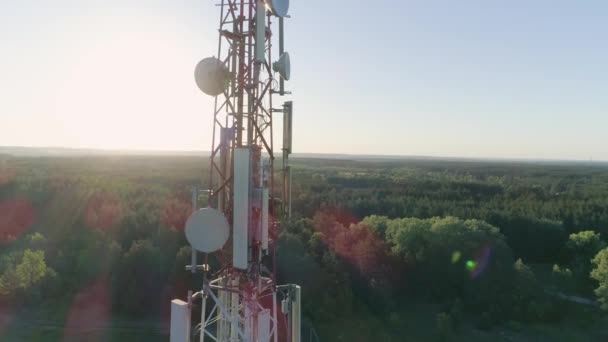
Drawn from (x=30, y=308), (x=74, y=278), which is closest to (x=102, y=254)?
(x=74, y=278)

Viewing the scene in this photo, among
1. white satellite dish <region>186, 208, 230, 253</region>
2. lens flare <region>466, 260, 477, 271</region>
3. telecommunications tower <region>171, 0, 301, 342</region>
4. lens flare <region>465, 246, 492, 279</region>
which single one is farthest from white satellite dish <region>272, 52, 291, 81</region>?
lens flare <region>466, 260, 477, 271</region>

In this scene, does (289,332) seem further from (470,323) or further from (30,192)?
(30,192)

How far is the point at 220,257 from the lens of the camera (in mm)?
8758

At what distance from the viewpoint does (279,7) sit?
8.53 meters

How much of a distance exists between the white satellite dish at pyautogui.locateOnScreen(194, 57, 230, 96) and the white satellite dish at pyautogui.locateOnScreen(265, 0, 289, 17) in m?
1.43

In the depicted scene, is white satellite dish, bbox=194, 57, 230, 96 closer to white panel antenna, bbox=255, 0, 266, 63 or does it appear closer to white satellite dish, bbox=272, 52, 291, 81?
white panel antenna, bbox=255, 0, 266, 63

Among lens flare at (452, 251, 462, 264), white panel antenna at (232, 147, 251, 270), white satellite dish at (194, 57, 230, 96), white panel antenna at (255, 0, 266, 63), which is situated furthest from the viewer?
lens flare at (452, 251, 462, 264)

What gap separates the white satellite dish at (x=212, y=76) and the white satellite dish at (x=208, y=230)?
2313 mm

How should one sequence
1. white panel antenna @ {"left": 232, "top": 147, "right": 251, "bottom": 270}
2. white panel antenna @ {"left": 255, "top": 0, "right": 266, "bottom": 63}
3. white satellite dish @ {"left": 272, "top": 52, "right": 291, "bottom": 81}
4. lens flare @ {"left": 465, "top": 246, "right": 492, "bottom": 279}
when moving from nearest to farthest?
white panel antenna @ {"left": 232, "top": 147, "right": 251, "bottom": 270} < white panel antenna @ {"left": 255, "top": 0, "right": 266, "bottom": 63} < white satellite dish @ {"left": 272, "top": 52, "right": 291, "bottom": 81} < lens flare @ {"left": 465, "top": 246, "right": 492, "bottom": 279}

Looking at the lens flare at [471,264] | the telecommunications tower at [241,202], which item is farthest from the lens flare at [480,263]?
the telecommunications tower at [241,202]

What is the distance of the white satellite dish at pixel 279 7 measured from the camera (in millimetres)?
8367

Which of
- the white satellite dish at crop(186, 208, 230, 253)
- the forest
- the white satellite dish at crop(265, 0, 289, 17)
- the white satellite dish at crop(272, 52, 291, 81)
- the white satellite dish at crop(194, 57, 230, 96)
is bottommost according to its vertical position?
the forest

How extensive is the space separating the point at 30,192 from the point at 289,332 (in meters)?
45.6

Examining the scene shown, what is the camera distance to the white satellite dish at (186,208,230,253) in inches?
318
